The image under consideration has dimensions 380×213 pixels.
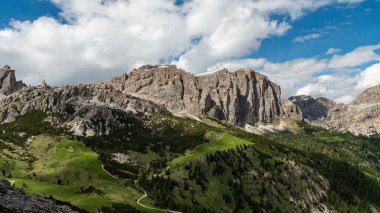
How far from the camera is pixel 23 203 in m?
80.8

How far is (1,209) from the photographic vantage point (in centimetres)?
7288

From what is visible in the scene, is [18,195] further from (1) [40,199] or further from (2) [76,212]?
(2) [76,212]

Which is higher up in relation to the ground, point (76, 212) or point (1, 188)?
point (1, 188)

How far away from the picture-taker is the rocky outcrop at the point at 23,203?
76.9 m

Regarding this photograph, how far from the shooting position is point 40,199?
90438 mm

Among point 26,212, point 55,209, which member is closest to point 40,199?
point 55,209

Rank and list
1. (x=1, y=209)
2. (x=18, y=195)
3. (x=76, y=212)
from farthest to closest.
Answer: (x=76, y=212) < (x=18, y=195) < (x=1, y=209)

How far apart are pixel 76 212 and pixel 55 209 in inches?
252

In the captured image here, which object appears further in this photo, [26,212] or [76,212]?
[76,212]

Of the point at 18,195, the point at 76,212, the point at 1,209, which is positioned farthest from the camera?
the point at 76,212

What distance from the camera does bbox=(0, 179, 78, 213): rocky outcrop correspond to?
7692 centimetres

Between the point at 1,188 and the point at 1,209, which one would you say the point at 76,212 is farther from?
the point at 1,209

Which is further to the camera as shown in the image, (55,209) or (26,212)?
(55,209)

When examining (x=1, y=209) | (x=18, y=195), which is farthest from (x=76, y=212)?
(x=1, y=209)
